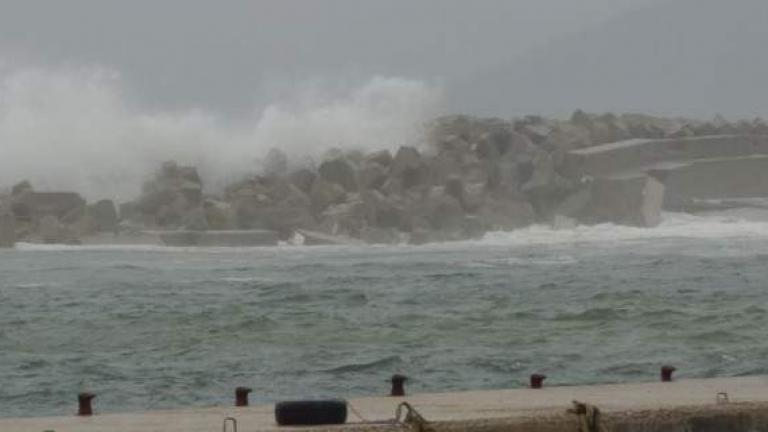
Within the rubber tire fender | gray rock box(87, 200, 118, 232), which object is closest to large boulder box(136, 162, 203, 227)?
gray rock box(87, 200, 118, 232)

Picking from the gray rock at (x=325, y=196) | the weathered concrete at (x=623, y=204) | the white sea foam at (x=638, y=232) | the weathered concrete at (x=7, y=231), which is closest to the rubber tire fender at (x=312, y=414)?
the white sea foam at (x=638, y=232)

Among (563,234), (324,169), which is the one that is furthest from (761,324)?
(324,169)

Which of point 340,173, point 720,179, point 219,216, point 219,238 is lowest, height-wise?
point 219,238

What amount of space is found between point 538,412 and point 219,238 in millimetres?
30731

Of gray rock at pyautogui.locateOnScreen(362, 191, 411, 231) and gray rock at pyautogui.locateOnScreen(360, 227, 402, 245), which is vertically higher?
gray rock at pyautogui.locateOnScreen(362, 191, 411, 231)

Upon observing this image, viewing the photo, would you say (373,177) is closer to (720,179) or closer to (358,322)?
(720,179)

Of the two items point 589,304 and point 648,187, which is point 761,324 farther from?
point 648,187

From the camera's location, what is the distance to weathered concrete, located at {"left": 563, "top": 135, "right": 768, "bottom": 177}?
44250 mm

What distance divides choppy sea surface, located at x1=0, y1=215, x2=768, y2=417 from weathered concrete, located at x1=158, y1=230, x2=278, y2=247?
3750 mm

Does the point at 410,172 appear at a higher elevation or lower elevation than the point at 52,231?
higher

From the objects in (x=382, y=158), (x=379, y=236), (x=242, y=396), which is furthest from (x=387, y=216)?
(x=242, y=396)

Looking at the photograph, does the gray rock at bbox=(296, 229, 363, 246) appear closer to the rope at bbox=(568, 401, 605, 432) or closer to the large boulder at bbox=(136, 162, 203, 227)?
the large boulder at bbox=(136, 162, 203, 227)

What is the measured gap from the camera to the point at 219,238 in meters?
38.1

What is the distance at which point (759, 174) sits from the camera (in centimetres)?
4797
